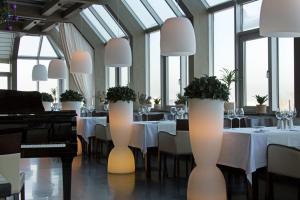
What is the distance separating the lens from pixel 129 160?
6.61 m

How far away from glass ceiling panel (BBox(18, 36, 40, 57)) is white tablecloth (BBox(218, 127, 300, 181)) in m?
13.8

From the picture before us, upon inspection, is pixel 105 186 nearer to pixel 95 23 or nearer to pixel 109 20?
pixel 109 20

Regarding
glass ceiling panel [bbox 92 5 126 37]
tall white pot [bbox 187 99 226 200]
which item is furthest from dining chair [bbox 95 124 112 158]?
glass ceiling panel [bbox 92 5 126 37]

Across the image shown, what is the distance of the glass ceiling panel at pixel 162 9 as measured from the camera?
1032 centimetres

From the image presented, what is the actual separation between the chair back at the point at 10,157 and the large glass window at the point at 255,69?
211 inches

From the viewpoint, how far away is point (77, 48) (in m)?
14.2

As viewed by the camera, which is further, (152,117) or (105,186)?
(152,117)

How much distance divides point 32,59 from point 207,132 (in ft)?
46.2

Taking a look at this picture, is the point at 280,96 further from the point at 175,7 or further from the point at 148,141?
the point at 175,7

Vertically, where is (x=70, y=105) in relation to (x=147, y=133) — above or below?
above

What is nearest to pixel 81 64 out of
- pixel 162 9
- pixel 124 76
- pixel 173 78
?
pixel 173 78

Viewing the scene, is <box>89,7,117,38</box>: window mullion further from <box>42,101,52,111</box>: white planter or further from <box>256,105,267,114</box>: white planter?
<box>256,105,267,114</box>: white planter

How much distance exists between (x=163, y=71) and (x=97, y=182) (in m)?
5.65

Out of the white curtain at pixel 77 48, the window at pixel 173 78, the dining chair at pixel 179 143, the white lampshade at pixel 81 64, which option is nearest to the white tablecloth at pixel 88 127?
the white lampshade at pixel 81 64
